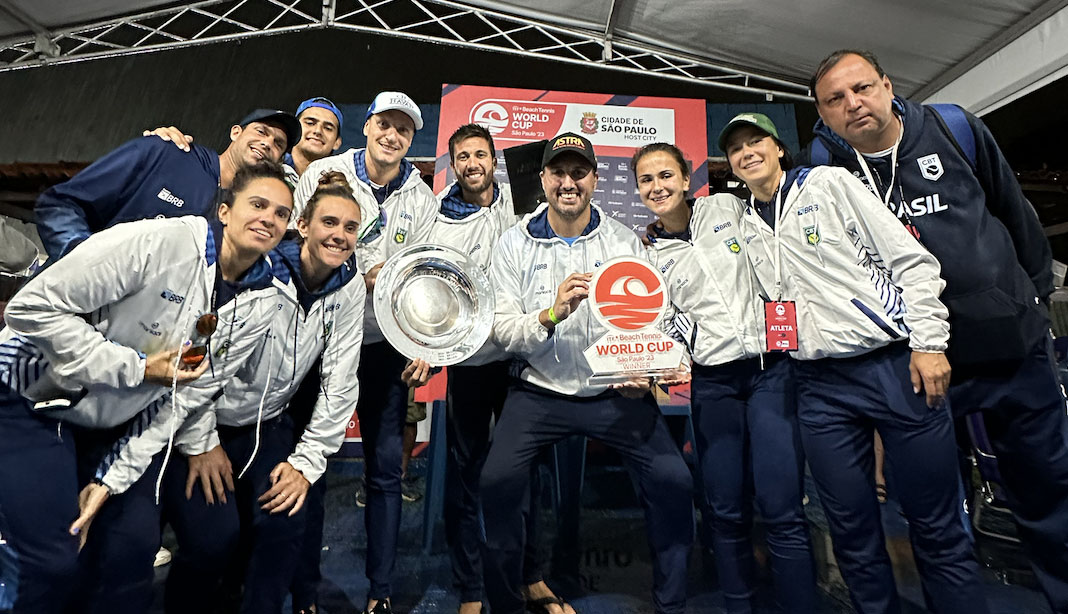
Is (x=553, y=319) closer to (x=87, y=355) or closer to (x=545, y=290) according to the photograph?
(x=545, y=290)

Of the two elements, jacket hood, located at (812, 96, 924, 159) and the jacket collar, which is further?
the jacket collar

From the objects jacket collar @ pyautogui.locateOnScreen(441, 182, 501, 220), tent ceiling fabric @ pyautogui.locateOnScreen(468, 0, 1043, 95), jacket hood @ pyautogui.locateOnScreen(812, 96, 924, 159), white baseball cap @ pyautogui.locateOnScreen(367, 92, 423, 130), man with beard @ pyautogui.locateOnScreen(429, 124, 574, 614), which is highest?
tent ceiling fabric @ pyautogui.locateOnScreen(468, 0, 1043, 95)

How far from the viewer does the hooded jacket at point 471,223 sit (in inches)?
86.3

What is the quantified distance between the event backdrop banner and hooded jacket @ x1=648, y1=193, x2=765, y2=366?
69.3 inches

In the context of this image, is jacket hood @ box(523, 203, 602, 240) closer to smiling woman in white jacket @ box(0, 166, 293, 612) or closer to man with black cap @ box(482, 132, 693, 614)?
man with black cap @ box(482, 132, 693, 614)

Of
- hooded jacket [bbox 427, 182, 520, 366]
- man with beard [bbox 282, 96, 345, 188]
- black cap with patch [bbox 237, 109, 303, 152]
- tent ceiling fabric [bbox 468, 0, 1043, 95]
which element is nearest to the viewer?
black cap with patch [bbox 237, 109, 303, 152]

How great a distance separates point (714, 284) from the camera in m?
2.00

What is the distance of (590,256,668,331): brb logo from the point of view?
1.61m

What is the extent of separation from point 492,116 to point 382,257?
2.07 metres

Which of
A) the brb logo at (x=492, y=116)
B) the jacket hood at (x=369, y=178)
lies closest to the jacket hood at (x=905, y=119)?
the jacket hood at (x=369, y=178)

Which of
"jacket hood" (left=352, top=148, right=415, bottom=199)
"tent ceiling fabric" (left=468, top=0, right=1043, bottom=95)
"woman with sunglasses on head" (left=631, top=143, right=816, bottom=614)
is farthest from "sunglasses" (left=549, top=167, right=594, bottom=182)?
"tent ceiling fabric" (left=468, top=0, right=1043, bottom=95)

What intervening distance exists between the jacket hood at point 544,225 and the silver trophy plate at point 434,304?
28cm

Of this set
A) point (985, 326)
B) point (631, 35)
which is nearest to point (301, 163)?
point (985, 326)

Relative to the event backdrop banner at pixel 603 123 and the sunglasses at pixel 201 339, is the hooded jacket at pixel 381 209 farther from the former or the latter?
the event backdrop banner at pixel 603 123
